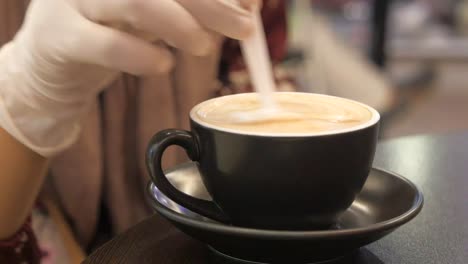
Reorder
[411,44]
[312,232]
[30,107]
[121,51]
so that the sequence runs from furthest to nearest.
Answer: [411,44] < [30,107] < [121,51] < [312,232]

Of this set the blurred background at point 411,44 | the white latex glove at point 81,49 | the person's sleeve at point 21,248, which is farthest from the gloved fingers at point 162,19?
the blurred background at point 411,44

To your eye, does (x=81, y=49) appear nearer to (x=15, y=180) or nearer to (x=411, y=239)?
(x=15, y=180)

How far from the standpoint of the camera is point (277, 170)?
13.6 inches

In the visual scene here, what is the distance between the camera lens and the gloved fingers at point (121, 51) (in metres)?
0.43

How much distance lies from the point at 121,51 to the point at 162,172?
101 millimetres

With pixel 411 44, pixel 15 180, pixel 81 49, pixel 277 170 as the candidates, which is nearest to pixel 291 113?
pixel 277 170

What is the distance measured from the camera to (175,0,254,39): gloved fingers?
0.41 metres

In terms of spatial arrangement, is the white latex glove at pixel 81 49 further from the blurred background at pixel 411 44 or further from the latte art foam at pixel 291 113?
the blurred background at pixel 411 44

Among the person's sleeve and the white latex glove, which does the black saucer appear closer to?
the white latex glove

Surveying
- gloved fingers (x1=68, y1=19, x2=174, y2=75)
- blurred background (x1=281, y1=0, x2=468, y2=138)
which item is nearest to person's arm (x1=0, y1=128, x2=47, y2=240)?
gloved fingers (x1=68, y1=19, x2=174, y2=75)

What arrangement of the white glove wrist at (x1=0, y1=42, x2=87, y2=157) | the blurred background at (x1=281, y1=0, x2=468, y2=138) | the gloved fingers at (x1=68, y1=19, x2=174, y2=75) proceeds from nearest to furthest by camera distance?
the gloved fingers at (x1=68, y1=19, x2=174, y2=75) → the white glove wrist at (x1=0, y1=42, x2=87, y2=157) → the blurred background at (x1=281, y1=0, x2=468, y2=138)

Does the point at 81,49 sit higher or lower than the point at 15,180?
higher

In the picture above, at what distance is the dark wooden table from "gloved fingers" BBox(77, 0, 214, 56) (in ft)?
0.42

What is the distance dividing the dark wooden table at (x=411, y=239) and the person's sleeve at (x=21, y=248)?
21cm
